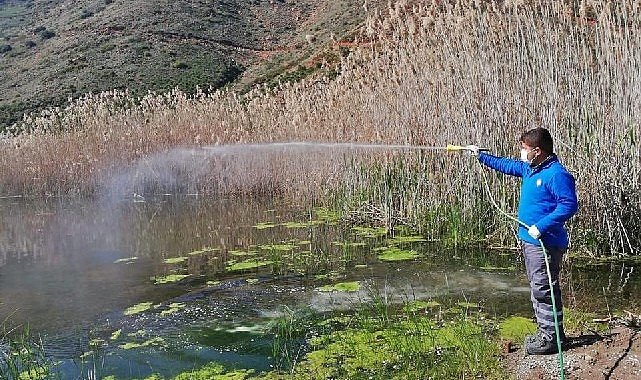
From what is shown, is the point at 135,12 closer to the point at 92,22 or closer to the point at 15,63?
the point at 92,22

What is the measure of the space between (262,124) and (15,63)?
37.2 metres

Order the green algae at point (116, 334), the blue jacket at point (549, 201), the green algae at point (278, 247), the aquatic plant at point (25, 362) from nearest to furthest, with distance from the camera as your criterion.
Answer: the blue jacket at point (549, 201), the aquatic plant at point (25, 362), the green algae at point (116, 334), the green algae at point (278, 247)

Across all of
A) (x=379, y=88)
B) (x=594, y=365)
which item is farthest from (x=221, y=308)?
(x=379, y=88)

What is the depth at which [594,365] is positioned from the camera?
3.90m

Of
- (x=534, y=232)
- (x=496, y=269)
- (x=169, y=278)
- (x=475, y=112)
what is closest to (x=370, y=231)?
(x=475, y=112)

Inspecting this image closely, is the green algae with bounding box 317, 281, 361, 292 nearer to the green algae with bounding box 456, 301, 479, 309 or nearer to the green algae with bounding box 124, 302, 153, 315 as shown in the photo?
the green algae with bounding box 456, 301, 479, 309

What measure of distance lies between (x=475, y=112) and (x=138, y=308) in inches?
169

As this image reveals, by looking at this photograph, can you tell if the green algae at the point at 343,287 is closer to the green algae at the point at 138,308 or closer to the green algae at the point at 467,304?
the green algae at the point at 467,304

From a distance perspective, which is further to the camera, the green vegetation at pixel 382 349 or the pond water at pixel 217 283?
the pond water at pixel 217 283

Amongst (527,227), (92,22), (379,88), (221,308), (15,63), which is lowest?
(221,308)

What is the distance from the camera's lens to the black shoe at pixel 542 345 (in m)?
4.08

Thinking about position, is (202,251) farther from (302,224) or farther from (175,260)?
(302,224)

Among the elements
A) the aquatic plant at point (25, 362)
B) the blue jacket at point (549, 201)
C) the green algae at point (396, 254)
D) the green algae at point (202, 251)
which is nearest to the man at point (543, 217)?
the blue jacket at point (549, 201)

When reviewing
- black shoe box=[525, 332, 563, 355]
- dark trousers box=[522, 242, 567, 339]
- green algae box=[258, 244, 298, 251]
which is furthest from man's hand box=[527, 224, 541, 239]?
green algae box=[258, 244, 298, 251]
